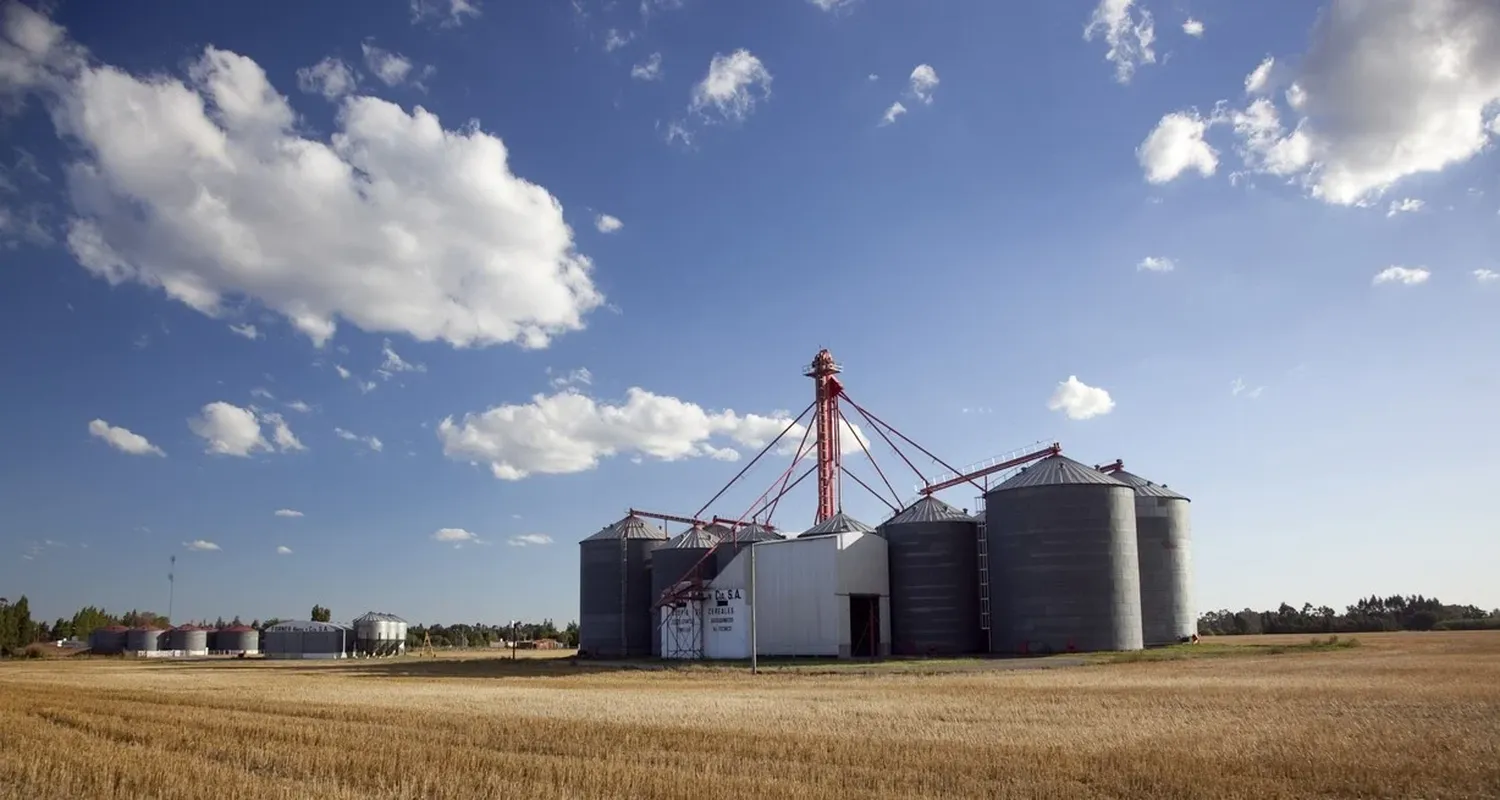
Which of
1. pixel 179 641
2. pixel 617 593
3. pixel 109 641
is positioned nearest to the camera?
pixel 617 593

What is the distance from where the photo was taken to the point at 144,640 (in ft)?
430

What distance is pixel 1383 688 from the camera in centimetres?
3064

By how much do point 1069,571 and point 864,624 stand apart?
13534mm

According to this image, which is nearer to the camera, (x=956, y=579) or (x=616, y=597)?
(x=956, y=579)

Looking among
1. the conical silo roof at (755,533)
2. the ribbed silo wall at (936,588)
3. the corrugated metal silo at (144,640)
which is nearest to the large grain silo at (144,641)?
the corrugated metal silo at (144,640)

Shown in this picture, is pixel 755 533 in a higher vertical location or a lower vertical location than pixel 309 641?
higher

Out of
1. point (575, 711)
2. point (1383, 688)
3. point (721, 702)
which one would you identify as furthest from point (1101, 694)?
point (575, 711)

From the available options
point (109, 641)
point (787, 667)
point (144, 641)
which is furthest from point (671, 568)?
point (109, 641)

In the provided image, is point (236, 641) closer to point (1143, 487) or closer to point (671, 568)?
point (671, 568)

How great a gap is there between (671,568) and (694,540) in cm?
255

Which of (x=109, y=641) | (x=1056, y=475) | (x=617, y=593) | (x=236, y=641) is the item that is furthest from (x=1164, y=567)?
(x=109, y=641)

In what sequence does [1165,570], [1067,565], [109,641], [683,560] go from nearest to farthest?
[1067,565]
[1165,570]
[683,560]
[109,641]

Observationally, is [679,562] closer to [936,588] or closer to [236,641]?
[936,588]

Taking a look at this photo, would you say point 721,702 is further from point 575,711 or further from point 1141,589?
point 1141,589
